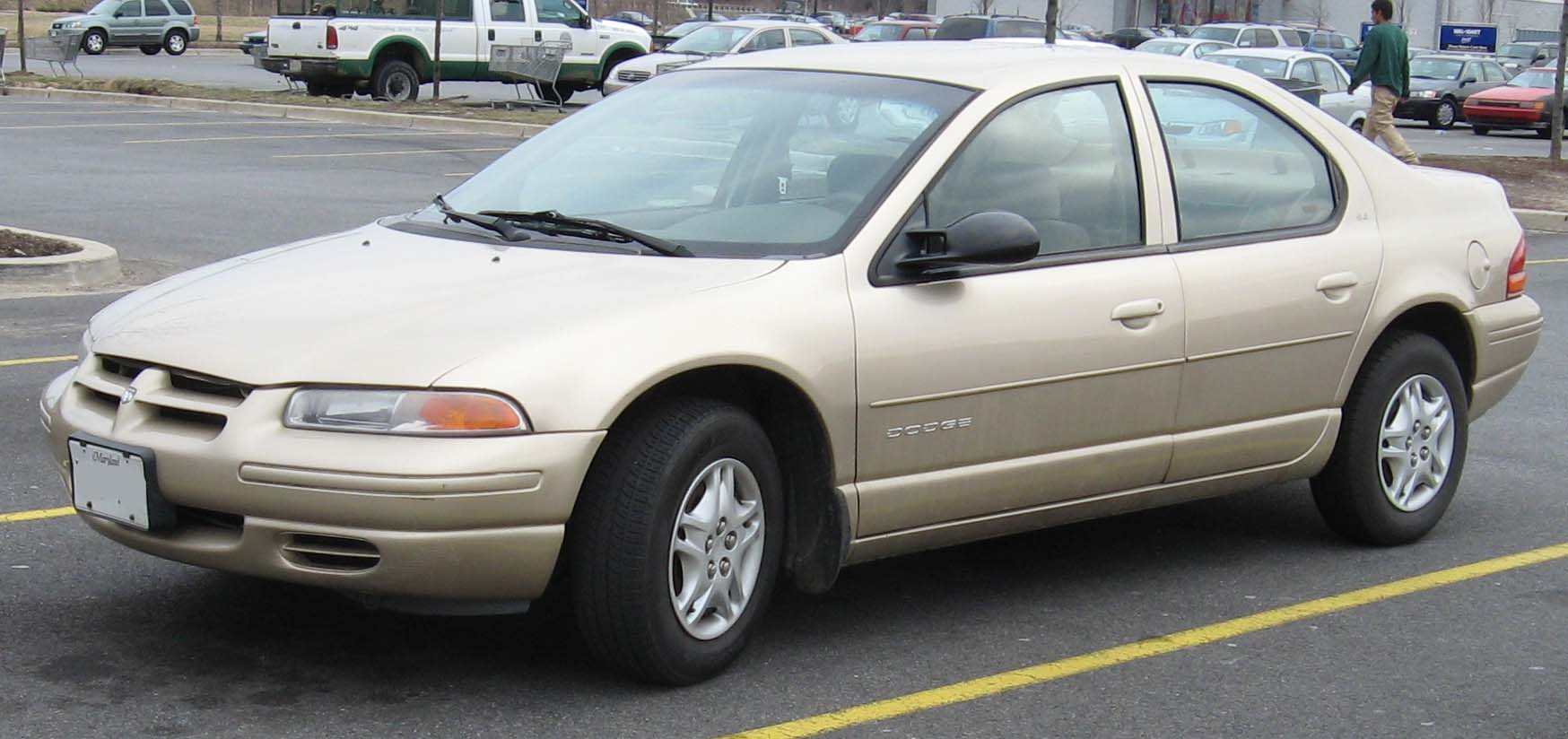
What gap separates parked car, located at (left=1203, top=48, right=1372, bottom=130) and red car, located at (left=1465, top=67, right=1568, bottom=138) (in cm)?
925

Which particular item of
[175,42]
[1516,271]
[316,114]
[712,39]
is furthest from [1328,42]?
[1516,271]

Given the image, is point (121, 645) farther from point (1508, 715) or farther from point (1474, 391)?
point (1474, 391)

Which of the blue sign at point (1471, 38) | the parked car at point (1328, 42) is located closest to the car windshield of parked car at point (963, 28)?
the parked car at point (1328, 42)

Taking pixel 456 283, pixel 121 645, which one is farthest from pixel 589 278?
pixel 121 645

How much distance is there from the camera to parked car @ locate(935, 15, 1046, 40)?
108 feet

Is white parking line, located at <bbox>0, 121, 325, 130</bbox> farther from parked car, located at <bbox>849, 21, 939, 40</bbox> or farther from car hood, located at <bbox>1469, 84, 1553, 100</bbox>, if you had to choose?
car hood, located at <bbox>1469, 84, 1553, 100</bbox>

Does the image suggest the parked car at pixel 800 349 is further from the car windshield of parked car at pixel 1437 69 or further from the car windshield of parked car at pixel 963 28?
the car windshield of parked car at pixel 1437 69

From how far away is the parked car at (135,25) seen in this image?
48219 mm

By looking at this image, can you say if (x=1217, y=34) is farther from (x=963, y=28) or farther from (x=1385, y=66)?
(x=1385, y=66)

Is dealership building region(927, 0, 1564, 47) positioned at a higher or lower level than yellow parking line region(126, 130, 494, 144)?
higher

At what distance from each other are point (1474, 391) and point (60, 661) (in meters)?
4.41

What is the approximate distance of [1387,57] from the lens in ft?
63.0

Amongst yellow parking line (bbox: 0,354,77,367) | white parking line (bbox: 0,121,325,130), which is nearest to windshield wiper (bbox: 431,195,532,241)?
yellow parking line (bbox: 0,354,77,367)

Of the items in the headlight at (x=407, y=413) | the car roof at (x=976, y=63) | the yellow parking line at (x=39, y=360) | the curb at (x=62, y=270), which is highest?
the car roof at (x=976, y=63)
